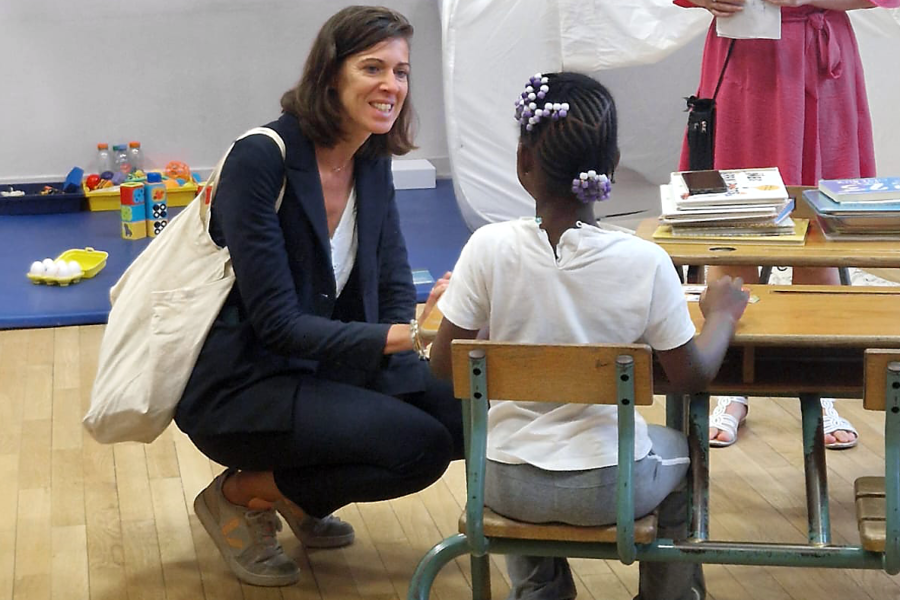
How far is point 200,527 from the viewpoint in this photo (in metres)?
2.70

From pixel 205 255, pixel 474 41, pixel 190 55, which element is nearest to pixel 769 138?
pixel 205 255

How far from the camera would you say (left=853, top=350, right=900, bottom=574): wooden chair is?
65.3 inches

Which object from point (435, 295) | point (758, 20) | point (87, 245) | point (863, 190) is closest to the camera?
point (435, 295)

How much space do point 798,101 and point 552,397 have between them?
1.52 m

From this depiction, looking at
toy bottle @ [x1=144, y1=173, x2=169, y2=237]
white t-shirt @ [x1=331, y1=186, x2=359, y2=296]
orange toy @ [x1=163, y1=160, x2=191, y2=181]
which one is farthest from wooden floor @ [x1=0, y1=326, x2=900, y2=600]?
orange toy @ [x1=163, y1=160, x2=191, y2=181]

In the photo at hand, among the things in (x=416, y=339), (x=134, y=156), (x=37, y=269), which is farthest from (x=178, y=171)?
(x=416, y=339)

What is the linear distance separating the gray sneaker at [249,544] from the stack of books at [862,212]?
1.20 m

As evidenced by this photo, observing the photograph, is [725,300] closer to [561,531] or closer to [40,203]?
[561,531]

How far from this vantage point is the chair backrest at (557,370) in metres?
1.67

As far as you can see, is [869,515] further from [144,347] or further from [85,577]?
[85,577]

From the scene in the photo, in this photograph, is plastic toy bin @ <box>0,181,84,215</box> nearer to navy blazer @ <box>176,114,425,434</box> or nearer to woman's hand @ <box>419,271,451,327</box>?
navy blazer @ <box>176,114,425,434</box>

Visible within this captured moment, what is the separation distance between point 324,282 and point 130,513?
2.65 feet

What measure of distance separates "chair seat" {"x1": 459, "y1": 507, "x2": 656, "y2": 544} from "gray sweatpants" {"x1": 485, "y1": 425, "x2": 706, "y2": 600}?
12mm

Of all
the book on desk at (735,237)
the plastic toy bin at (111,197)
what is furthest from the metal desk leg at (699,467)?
the plastic toy bin at (111,197)
